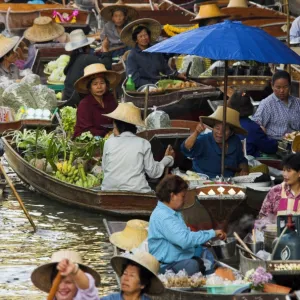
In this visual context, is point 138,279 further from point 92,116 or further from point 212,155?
point 92,116

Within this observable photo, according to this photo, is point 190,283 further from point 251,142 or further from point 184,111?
point 184,111

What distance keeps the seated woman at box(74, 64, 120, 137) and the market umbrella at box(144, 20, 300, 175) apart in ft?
7.49

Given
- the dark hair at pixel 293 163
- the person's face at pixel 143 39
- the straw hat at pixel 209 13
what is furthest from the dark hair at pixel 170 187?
the straw hat at pixel 209 13

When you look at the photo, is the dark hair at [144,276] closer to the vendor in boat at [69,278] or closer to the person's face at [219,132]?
the vendor in boat at [69,278]

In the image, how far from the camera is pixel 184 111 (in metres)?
13.7

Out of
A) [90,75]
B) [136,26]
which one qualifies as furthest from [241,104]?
[136,26]

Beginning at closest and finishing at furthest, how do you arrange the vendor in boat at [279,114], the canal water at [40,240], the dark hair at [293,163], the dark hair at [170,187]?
the dark hair at [170,187], the dark hair at [293,163], the canal water at [40,240], the vendor in boat at [279,114]

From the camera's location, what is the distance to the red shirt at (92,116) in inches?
481

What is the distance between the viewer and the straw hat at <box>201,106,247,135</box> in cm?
1030

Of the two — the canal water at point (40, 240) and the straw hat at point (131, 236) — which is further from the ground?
the straw hat at point (131, 236)

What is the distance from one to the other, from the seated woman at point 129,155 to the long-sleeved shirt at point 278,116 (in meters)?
1.39

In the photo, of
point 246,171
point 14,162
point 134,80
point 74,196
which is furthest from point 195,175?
point 134,80

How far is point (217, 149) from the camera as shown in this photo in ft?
34.1

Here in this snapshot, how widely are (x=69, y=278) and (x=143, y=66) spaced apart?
8675mm
